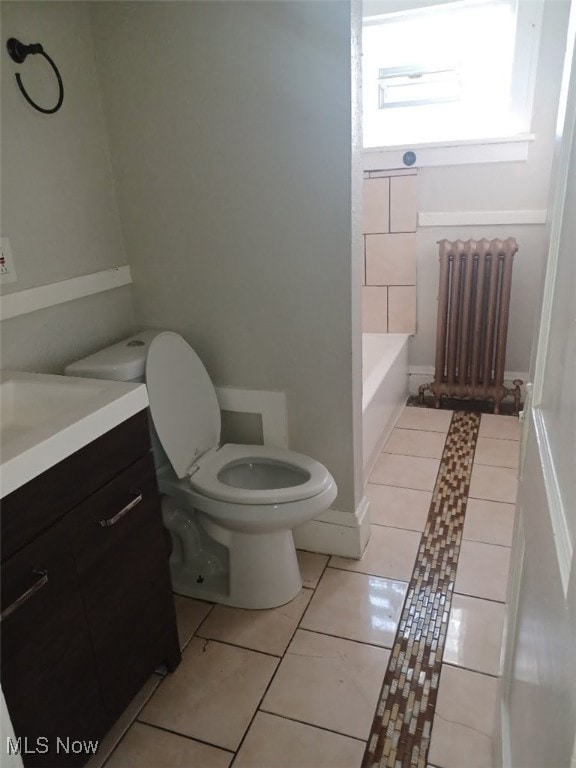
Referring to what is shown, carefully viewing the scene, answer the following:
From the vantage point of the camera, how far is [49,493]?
1074 mm

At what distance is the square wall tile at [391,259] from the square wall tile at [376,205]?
0.18 ft

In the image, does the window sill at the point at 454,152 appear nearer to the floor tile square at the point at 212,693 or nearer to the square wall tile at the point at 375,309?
the square wall tile at the point at 375,309

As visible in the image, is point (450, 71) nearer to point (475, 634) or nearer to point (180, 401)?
point (180, 401)

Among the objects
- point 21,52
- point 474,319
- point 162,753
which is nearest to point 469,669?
point 162,753

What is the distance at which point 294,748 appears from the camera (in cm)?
135

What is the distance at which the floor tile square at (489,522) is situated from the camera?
81.7 inches

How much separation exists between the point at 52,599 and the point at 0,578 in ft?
0.54

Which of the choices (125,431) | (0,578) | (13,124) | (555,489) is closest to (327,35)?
(13,124)

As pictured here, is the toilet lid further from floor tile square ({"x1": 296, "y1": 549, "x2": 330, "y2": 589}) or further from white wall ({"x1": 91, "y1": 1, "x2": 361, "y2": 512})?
floor tile square ({"x1": 296, "y1": 549, "x2": 330, "y2": 589})

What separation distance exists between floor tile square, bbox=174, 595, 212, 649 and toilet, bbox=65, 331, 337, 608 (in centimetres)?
3

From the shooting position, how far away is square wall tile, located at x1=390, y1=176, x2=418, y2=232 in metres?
2.96

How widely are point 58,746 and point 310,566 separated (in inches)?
39.6

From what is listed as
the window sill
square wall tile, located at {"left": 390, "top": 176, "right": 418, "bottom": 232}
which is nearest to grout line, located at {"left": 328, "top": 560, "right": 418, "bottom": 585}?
square wall tile, located at {"left": 390, "top": 176, "right": 418, "bottom": 232}

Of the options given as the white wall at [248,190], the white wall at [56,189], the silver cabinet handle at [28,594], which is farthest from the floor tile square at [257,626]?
the white wall at [56,189]
